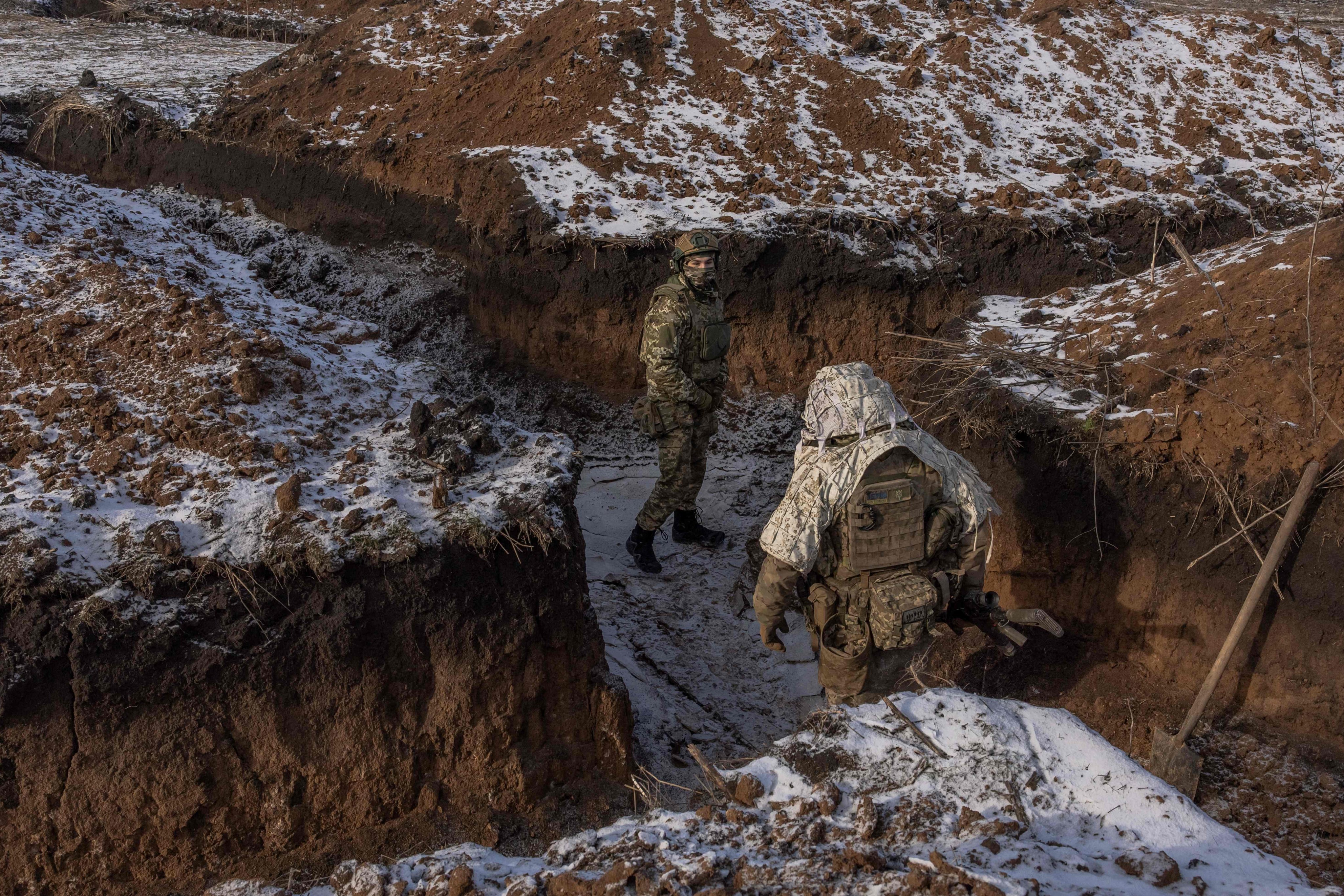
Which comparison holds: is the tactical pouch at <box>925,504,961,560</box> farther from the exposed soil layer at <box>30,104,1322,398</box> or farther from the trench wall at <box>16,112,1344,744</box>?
the exposed soil layer at <box>30,104,1322,398</box>

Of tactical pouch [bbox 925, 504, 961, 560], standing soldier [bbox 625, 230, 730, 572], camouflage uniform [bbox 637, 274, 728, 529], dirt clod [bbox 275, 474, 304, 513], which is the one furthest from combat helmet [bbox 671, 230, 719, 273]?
dirt clod [bbox 275, 474, 304, 513]

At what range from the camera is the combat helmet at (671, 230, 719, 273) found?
5.60 meters

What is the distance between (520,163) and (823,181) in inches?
108

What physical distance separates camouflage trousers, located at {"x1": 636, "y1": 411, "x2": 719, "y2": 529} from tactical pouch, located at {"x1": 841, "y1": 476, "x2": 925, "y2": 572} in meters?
1.96

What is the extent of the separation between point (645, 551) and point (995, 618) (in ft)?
8.17

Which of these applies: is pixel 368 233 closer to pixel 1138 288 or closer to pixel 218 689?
pixel 218 689

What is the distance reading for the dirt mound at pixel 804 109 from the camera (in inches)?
317

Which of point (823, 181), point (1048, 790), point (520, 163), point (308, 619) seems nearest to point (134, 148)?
point (520, 163)

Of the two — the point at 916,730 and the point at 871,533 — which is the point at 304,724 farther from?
the point at 871,533

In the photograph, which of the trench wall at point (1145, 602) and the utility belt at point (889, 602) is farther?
the trench wall at point (1145, 602)

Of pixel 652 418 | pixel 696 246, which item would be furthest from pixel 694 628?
pixel 696 246

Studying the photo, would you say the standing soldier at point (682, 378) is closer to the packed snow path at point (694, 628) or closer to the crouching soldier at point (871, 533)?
the packed snow path at point (694, 628)

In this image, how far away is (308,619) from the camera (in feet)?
12.1

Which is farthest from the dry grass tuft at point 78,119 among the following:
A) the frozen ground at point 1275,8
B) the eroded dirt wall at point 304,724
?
the frozen ground at point 1275,8
